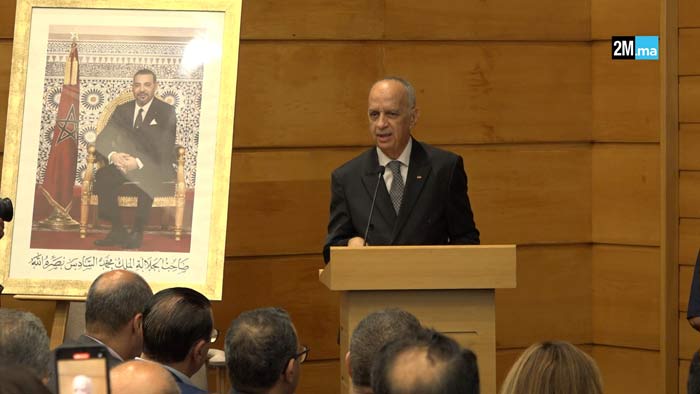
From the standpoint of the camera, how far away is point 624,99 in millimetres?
5684

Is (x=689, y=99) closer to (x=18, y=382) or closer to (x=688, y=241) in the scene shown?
(x=688, y=241)

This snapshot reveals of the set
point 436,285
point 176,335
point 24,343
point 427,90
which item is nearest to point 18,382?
point 24,343

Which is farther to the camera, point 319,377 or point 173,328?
point 319,377

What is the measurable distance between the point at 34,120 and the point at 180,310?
5.80 ft

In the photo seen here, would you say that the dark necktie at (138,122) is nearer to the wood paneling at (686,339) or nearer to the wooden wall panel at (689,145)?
the wooden wall panel at (689,145)

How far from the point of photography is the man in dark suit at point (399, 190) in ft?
13.5

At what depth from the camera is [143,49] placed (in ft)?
14.7

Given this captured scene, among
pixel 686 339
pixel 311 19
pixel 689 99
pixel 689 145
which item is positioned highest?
pixel 311 19

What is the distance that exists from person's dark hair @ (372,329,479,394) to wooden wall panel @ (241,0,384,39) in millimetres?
3647

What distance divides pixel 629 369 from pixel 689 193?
0.90 m

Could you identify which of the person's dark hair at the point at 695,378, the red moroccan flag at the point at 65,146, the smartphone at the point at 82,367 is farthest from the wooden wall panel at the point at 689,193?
the smartphone at the point at 82,367

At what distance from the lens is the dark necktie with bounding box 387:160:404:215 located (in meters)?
4.15

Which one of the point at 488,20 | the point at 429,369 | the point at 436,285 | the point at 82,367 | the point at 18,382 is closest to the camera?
the point at 18,382

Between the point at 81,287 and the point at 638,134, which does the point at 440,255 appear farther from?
the point at 638,134
